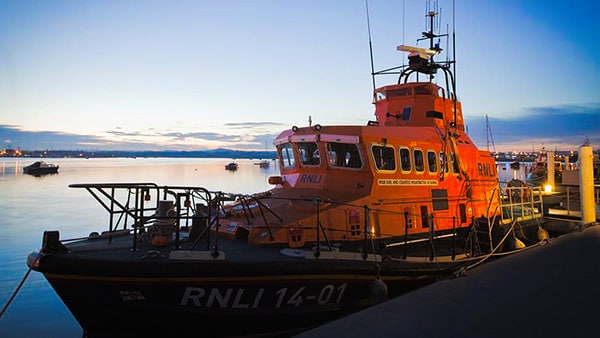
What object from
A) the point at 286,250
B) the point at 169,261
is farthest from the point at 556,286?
the point at 169,261

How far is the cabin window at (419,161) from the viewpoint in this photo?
760cm

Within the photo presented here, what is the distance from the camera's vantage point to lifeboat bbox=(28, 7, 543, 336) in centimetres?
483

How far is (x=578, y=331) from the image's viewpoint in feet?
13.6

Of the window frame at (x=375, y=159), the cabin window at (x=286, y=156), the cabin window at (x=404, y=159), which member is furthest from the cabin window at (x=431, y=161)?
the cabin window at (x=286, y=156)

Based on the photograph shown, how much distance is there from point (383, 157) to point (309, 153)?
142cm

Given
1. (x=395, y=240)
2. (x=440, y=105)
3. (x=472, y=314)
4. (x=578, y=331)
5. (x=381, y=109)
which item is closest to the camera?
(x=578, y=331)

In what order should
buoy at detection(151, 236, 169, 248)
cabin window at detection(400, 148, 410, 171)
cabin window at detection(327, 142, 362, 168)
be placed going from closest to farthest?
buoy at detection(151, 236, 169, 248), cabin window at detection(327, 142, 362, 168), cabin window at detection(400, 148, 410, 171)

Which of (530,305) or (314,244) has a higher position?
(314,244)

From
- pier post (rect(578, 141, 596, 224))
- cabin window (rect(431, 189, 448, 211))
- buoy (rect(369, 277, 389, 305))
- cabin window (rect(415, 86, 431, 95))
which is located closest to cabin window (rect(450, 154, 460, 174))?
cabin window (rect(431, 189, 448, 211))

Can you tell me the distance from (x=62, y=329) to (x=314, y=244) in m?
6.30

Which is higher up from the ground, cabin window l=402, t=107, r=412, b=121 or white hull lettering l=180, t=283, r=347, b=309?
cabin window l=402, t=107, r=412, b=121

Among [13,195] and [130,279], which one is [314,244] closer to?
[130,279]

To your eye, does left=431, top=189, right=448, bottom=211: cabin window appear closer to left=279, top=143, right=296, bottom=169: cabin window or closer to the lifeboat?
the lifeboat

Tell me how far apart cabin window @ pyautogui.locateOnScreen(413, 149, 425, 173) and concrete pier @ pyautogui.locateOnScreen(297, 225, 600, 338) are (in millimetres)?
2074
